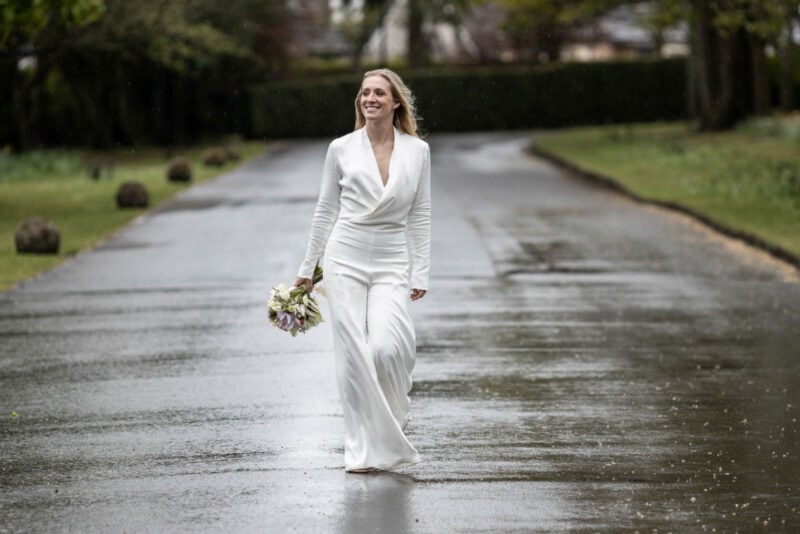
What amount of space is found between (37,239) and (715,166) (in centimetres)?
1631

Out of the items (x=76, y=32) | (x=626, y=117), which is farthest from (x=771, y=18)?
(x=626, y=117)

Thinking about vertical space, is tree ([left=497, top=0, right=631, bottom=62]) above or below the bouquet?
below

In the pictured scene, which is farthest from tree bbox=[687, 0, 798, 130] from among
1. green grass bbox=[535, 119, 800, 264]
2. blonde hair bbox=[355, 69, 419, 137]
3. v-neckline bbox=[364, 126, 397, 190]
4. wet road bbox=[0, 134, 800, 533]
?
v-neckline bbox=[364, 126, 397, 190]

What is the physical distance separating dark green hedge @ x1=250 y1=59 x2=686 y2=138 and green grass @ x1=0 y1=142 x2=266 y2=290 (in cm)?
786

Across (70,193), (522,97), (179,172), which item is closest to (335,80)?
(522,97)

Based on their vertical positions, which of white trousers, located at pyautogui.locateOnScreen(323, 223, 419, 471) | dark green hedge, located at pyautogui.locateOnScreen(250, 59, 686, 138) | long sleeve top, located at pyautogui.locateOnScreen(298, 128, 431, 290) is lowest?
dark green hedge, located at pyautogui.locateOnScreen(250, 59, 686, 138)

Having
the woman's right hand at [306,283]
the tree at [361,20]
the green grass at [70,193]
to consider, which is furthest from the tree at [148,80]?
the woman's right hand at [306,283]

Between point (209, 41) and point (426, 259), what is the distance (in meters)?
33.4

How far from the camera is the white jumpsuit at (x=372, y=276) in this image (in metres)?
6.84

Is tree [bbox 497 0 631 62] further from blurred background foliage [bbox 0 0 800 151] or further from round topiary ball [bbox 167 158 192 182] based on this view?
round topiary ball [bbox 167 158 192 182]

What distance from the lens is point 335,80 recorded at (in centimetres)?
5553

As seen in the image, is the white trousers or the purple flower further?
the purple flower

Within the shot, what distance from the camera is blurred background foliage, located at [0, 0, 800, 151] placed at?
42188 mm

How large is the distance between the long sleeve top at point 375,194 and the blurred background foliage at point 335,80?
3056 cm
